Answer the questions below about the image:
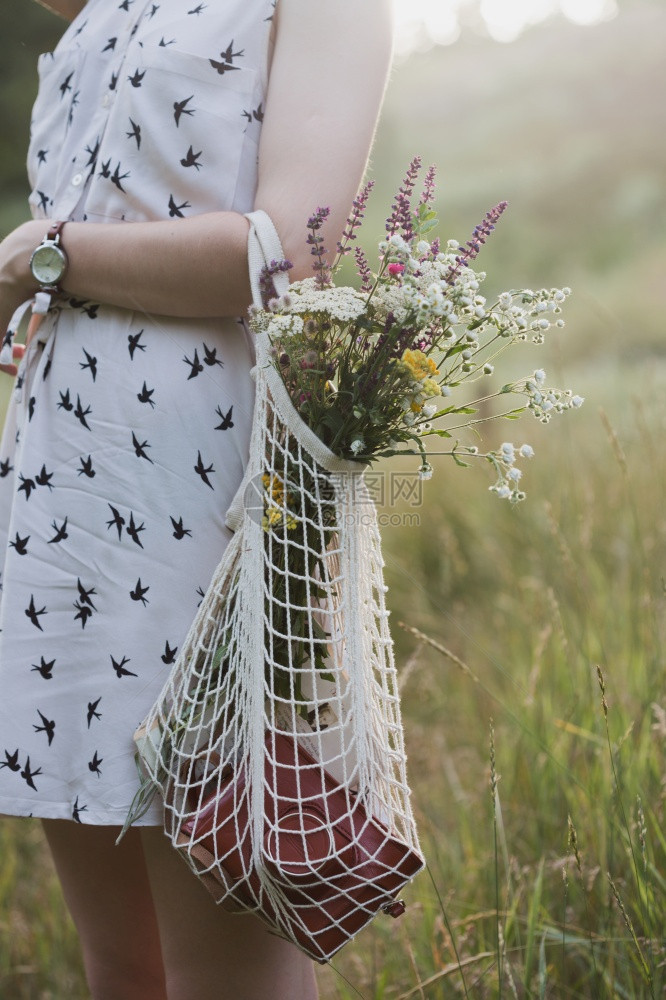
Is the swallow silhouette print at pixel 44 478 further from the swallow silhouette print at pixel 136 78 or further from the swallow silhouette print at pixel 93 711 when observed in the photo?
the swallow silhouette print at pixel 136 78

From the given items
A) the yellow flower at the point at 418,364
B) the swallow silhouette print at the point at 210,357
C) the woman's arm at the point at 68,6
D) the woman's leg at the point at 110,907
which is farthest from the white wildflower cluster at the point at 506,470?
the woman's arm at the point at 68,6

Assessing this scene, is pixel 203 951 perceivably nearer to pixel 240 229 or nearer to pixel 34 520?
pixel 34 520

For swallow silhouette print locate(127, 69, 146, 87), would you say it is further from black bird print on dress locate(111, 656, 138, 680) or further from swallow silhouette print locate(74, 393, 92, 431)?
black bird print on dress locate(111, 656, 138, 680)

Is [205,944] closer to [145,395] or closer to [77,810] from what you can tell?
[77,810]

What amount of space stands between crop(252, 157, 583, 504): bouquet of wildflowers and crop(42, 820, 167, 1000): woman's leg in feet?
1.79

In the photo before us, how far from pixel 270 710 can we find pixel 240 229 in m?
0.50

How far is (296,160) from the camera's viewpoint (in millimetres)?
967

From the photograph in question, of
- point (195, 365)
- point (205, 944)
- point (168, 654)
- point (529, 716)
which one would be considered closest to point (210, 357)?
point (195, 365)

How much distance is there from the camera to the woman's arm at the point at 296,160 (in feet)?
3.16

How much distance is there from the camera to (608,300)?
24.5 feet

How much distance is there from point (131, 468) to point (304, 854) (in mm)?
457

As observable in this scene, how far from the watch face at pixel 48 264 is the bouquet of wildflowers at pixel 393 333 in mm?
266

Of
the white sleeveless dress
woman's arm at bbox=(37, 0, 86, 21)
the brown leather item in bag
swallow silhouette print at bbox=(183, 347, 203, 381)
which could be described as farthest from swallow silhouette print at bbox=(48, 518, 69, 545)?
woman's arm at bbox=(37, 0, 86, 21)

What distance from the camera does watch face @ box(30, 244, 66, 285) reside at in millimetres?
1033
